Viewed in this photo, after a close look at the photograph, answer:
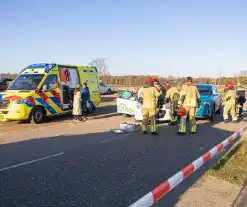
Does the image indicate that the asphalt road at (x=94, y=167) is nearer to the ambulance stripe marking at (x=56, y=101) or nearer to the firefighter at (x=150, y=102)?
the firefighter at (x=150, y=102)

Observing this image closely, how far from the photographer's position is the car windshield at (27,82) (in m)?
10.9

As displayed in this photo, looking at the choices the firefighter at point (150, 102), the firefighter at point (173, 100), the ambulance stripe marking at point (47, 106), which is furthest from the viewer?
the ambulance stripe marking at point (47, 106)

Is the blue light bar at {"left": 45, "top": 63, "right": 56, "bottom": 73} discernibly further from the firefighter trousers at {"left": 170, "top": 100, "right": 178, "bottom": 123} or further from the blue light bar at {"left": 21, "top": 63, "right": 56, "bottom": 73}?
the firefighter trousers at {"left": 170, "top": 100, "right": 178, "bottom": 123}

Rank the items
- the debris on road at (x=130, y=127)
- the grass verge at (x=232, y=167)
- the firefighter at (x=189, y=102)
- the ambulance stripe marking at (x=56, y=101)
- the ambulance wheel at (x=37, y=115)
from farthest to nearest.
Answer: the ambulance stripe marking at (x=56, y=101), the ambulance wheel at (x=37, y=115), the debris on road at (x=130, y=127), the firefighter at (x=189, y=102), the grass verge at (x=232, y=167)

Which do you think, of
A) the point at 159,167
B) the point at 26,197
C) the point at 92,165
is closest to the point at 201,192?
the point at 159,167

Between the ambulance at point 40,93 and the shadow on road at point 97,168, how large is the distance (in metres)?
2.84

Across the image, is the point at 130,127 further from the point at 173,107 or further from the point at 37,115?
the point at 37,115

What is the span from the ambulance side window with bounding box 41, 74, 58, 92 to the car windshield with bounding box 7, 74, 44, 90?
0.92ft

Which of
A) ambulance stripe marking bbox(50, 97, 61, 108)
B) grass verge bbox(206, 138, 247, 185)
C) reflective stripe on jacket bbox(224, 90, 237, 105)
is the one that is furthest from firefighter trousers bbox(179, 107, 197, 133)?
ambulance stripe marking bbox(50, 97, 61, 108)

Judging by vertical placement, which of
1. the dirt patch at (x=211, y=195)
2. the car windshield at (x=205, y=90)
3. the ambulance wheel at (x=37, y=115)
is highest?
the car windshield at (x=205, y=90)

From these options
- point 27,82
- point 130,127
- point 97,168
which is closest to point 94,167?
point 97,168

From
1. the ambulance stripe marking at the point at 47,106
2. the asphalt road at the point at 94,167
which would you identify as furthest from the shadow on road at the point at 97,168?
the ambulance stripe marking at the point at 47,106

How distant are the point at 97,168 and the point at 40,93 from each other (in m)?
6.46

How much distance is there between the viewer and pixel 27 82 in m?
11.2
